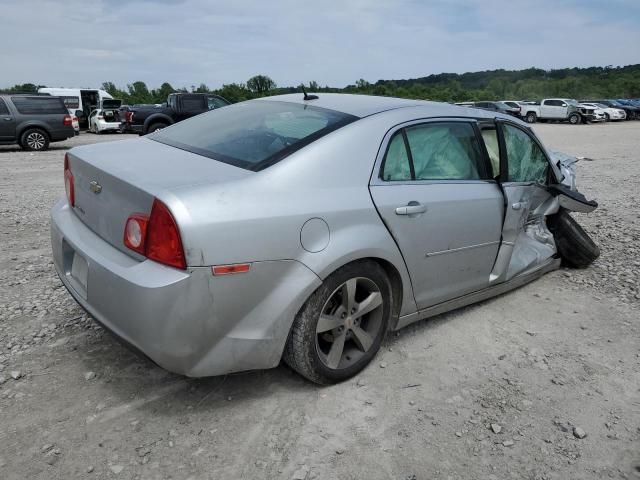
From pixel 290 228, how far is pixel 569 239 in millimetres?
3209

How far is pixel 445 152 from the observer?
334 cm

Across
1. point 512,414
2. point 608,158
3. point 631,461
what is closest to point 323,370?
point 512,414

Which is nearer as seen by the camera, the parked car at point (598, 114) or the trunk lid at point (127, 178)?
the trunk lid at point (127, 178)

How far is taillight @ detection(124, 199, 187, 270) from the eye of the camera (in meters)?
2.19

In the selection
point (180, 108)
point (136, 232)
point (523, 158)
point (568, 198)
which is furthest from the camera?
point (180, 108)

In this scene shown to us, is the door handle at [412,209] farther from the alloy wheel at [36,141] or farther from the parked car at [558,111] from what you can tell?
the parked car at [558,111]

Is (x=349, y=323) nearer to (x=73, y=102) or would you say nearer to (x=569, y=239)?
(x=569, y=239)

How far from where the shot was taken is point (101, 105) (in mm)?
26094

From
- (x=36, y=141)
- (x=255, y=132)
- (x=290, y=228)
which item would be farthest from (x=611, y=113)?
(x=290, y=228)

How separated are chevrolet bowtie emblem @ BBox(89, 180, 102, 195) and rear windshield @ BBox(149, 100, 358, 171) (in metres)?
0.55

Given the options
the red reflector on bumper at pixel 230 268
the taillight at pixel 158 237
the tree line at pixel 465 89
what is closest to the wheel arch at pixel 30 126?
the taillight at pixel 158 237

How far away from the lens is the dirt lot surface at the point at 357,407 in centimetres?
231

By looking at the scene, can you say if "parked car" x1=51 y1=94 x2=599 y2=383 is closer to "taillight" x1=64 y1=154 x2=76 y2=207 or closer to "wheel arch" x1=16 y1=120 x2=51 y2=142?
"taillight" x1=64 y1=154 x2=76 y2=207

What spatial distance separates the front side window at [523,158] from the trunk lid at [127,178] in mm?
2219
